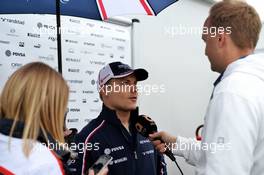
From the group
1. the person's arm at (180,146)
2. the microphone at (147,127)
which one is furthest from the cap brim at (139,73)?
the person's arm at (180,146)

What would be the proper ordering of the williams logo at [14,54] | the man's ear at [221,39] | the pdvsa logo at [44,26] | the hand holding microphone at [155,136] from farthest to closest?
the pdvsa logo at [44,26] → the williams logo at [14,54] → the hand holding microphone at [155,136] → the man's ear at [221,39]

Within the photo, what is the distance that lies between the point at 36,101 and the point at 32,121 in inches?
2.7

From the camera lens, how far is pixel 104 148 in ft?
6.37

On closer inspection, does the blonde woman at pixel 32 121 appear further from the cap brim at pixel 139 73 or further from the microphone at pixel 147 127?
the cap brim at pixel 139 73

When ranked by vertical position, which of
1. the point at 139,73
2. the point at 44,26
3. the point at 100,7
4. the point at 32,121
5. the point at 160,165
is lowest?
the point at 160,165

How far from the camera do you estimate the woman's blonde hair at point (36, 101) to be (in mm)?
1130

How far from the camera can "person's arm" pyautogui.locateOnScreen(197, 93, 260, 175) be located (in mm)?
1219

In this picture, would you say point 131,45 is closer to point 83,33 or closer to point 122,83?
point 83,33

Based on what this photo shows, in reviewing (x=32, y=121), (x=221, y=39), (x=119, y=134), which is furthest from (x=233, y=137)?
(x=119, y=134)

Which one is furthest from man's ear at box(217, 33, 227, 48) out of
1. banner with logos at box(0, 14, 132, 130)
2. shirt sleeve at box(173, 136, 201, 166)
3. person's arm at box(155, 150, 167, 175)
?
banner with logos at box(0, 14, 132, 130)

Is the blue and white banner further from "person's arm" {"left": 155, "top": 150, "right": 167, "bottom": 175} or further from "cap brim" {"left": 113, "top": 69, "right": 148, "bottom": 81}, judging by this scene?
"person's arm" {"left": 155, "top": 150, "right": 167, "bottom": 175}

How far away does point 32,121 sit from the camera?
1120 mm

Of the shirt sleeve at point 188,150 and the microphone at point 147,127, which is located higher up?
the microphone at point 147,127

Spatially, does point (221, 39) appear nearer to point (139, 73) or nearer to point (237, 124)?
point (237, 124)
